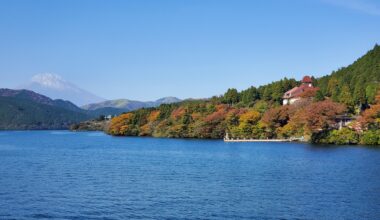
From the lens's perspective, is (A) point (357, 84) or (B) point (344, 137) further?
(A) point (357, 84)

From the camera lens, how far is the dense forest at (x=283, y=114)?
7444 centimetres

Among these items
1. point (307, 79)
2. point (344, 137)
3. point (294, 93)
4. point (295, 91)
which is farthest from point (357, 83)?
point (307, 79)

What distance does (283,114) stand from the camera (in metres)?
85.6

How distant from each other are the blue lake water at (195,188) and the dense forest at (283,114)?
23067 millimetres

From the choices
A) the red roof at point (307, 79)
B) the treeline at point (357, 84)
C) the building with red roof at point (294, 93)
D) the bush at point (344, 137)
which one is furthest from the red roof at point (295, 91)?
the bush at point (344, 137)

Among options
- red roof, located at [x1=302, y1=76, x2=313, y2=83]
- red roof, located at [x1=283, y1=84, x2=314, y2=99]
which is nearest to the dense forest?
red roof, located at [x1=302, y1=76, x2=313, y2=83]

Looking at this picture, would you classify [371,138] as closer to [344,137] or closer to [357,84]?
[344,137]

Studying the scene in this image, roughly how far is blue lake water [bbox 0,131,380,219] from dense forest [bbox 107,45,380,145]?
2307 centimetres

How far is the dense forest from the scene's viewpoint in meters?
74.4

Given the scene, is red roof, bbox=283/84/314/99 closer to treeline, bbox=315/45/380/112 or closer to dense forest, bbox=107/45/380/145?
dense forest, bbox=107/45/380/145

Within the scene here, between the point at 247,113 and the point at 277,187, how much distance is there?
59.4 m

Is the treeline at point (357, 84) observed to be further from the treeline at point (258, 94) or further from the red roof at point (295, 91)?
the treeline at point (258, 94)

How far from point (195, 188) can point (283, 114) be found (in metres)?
54.9

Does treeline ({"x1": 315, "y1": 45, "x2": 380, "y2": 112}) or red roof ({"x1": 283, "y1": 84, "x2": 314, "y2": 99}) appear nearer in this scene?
treeline ({"x1": 315, "y1": 45, "x2": 380, "y2": 112})
